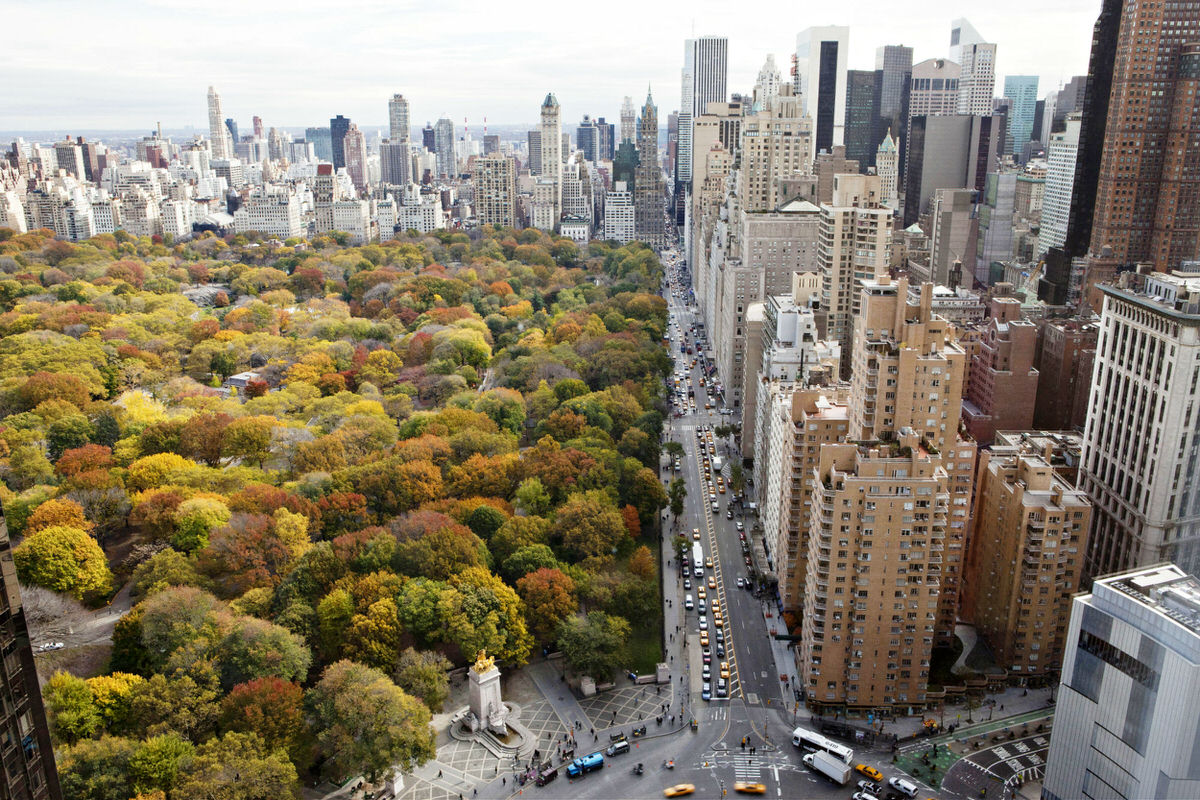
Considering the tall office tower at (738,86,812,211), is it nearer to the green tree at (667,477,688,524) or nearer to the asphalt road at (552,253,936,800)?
the green tree at (667,477,688,524)

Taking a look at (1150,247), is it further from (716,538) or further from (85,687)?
(85,687)

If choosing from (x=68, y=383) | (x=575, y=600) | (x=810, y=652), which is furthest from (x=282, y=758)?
(x=68, y=383)

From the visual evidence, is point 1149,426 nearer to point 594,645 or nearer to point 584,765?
point 594,645

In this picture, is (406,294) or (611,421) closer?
(611,421)

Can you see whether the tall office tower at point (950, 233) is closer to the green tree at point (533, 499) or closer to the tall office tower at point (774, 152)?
the tall office tower at point (774, 152)

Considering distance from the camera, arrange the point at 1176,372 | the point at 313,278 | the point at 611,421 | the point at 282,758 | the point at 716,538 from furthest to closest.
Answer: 1. the point at 313,278
2. the point at 611,421
3. the point at 716,538
4. the point at 1176,372
5. the point at 282,758

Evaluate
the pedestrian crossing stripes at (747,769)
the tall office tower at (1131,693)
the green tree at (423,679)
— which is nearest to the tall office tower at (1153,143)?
the tall office tower at (1131,693)

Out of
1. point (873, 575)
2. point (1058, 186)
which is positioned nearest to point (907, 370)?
point (873, 575)

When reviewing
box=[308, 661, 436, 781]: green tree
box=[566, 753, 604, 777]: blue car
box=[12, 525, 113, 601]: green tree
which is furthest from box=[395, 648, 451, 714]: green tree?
box=[12, 525, 113, 601]: green tree
